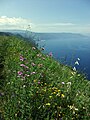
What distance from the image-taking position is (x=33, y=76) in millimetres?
8273

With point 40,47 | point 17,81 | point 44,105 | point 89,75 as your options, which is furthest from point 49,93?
point 40,47

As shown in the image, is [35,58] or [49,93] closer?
[49,93]

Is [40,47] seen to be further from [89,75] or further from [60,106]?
[60,106]

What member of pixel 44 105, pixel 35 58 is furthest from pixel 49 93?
pixel 35 58

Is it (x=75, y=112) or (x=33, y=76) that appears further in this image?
(x=33, y=76)

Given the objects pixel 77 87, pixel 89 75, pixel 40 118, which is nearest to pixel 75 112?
pixel 40 118

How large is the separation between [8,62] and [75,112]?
448 cm

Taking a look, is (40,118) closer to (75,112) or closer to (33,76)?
(75,112)

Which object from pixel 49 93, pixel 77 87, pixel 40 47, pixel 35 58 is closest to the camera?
pixel 49 93

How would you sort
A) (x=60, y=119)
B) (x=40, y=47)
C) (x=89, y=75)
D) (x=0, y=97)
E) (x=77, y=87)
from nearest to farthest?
(x=60, y=119)
(x=0, y=97)
(x=77, y=87)
(x=89, y=75)
(x=40, y=47)

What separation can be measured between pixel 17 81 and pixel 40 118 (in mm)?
1866

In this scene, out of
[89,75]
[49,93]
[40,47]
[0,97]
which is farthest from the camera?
[40,47]

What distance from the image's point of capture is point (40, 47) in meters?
12.7

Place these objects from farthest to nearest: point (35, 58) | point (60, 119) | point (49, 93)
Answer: point (35, 58)
point (49, 93)
point (60, 119)
